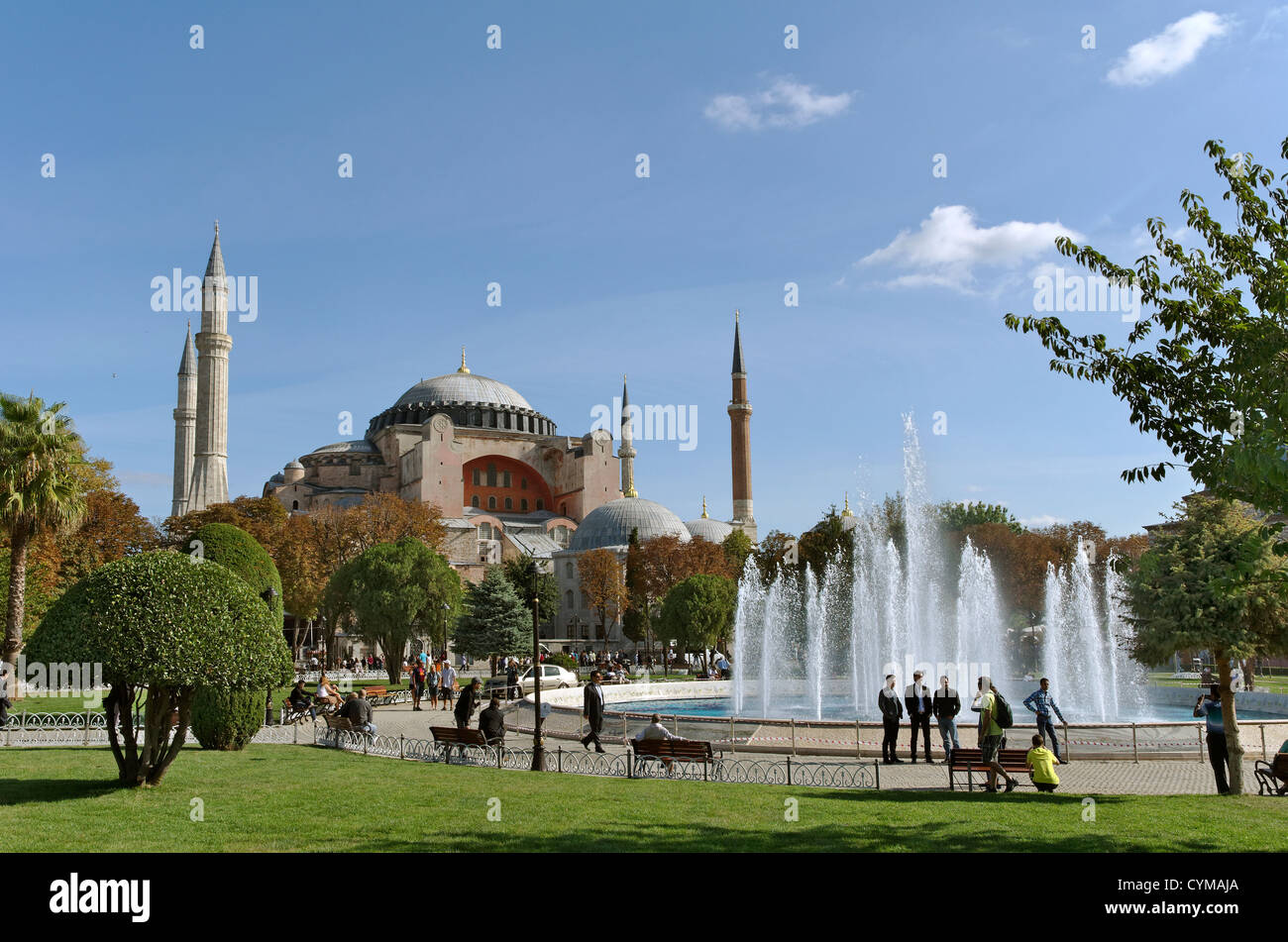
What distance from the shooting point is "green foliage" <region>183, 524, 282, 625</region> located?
1761 cm

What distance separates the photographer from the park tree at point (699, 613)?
3578 cm

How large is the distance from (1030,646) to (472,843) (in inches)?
1515

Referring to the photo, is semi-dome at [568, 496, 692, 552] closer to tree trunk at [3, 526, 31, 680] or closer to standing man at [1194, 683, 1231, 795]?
tree trunk at [3, 526, 31, 680]

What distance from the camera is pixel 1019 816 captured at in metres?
8.23

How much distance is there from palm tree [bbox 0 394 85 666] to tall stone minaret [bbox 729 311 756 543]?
49.3 m

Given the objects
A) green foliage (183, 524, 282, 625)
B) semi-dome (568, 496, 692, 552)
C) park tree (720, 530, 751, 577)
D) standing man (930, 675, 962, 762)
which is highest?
semi-dome (568, 496, 692, 552)

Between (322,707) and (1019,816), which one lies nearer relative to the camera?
(1019,816)

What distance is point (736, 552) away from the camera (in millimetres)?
55094

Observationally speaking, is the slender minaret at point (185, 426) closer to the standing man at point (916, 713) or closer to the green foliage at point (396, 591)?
the green foliage at point (396, 591)

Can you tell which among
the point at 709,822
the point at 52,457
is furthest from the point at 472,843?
the point at 52,457

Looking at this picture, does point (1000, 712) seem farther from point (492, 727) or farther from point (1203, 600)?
point (492, 727)

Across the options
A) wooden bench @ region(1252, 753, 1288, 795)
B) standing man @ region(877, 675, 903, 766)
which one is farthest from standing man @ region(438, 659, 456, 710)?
wooden bench @ region(1252, 753, 1288, 795)

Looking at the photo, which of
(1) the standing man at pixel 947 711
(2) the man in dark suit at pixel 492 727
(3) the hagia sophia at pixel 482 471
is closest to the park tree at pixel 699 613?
(3) the hagia sophia at pixel 482 471

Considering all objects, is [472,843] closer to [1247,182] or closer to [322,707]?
[1247,182]
